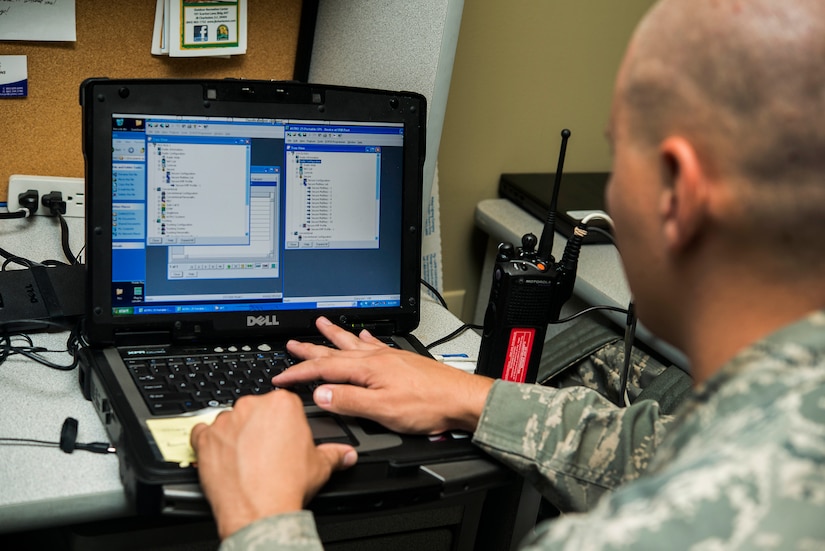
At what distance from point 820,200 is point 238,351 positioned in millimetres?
643

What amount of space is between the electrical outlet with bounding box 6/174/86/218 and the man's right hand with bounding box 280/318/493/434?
63 centimetres

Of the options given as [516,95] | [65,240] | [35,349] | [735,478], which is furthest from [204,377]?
[516,95]

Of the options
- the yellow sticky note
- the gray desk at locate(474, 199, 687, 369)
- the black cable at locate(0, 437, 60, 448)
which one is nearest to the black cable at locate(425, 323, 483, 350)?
the gray desk at locate(474, 199, 687, 369)

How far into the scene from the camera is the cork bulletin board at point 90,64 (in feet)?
4.25

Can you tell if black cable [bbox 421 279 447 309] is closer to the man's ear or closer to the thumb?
the thumb

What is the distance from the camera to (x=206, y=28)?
1.34 metres

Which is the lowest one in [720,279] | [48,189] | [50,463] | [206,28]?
[50,463]

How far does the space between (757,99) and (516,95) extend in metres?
1.33

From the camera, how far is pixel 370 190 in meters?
1.04

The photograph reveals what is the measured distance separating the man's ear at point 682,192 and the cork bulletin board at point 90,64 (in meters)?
0.96

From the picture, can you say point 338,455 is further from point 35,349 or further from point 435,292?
point 435,292

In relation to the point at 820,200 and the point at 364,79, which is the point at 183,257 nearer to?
the point at 364,79

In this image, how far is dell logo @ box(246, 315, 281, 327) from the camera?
1.00 m

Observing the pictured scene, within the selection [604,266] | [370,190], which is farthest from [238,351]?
[604,266]
